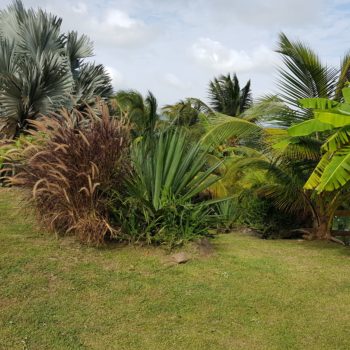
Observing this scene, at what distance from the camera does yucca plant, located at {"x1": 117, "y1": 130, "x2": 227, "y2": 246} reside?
6367 mm

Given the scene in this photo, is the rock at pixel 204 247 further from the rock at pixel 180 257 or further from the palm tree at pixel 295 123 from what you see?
the palm tree at pixel 295 123

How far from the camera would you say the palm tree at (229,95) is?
23.3 meters

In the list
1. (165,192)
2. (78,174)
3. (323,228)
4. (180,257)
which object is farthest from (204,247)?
(323,228)

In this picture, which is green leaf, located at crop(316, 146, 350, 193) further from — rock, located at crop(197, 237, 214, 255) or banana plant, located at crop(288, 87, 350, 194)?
rock, located at crop(197, 237, 214, 255)

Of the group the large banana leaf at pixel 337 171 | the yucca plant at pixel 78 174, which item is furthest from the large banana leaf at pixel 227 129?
the yucca plant at pixel 78 174

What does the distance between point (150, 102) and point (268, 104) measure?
888cm

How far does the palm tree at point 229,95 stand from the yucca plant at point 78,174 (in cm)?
1728

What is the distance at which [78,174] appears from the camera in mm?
6062

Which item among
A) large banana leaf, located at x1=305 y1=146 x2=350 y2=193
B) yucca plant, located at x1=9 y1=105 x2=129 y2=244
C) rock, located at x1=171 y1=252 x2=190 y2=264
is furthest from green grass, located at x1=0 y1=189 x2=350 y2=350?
large banana leaf, located at x1=305 y1=146 x2=350 y2=193

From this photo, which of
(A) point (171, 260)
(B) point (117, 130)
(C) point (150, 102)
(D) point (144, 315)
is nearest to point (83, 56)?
(C) point (150, 102)

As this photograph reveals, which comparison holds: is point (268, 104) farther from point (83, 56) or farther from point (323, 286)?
point (83, 56)

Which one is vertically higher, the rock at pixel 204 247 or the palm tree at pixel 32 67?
the palm tree at pixel 32 67

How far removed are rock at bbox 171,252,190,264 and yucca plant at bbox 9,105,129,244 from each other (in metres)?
0.85

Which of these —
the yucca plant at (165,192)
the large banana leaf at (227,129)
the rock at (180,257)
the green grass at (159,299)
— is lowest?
the green grass at (159,299)
